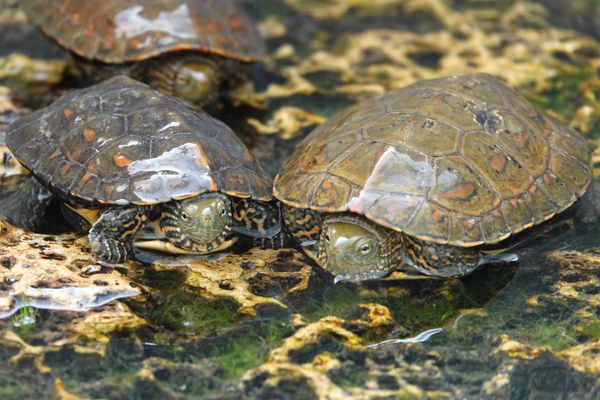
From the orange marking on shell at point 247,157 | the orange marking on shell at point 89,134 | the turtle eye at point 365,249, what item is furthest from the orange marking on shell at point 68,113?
the turtle eye at point 365,249

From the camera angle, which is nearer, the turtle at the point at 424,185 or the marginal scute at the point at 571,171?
the turtle at the point at 424,185

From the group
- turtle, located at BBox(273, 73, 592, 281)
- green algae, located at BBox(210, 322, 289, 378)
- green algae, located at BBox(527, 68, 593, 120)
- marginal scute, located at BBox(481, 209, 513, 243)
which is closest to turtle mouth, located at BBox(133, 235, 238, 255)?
turtle, located at BBox(273, 73, 592, 281)

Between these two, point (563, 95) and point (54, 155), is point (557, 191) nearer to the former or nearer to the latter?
point (563, 95)

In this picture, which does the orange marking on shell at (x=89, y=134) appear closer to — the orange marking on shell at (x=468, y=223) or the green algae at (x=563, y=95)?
the orange marking on shell at (x=468, y=223)

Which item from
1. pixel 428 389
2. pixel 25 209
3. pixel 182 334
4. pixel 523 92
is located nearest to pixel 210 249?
pixel 182 334

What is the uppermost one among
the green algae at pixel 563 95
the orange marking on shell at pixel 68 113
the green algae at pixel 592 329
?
the orange marking on shell at pixel 68 113

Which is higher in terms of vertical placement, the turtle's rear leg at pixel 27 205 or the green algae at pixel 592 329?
the turtle's rear leg at pixel 27 205

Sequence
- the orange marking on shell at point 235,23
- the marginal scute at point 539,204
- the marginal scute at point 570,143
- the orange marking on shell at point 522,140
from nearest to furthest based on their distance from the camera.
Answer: the marginal scute at point 539,204 → the orange marking on shell at point 522,140 → the marginal scute at point 570,143 → the orange marking on shell at point 235,23
